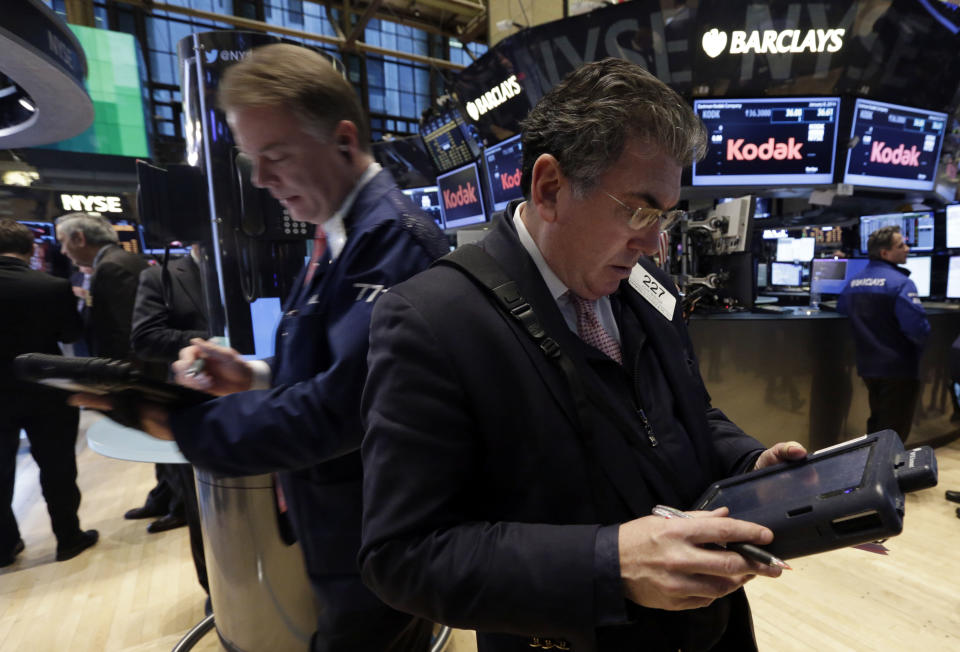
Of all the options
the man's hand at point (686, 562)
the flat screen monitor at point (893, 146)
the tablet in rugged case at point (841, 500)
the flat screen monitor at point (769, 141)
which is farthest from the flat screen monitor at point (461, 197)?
the man's hand at point (686, 562)

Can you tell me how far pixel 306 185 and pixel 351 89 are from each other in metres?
0.28

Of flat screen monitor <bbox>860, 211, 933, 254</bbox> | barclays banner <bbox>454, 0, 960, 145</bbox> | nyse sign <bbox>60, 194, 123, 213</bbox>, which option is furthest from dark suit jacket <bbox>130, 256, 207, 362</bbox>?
flat screen monitor <bbox>860, 211, 933, 254</bbox>

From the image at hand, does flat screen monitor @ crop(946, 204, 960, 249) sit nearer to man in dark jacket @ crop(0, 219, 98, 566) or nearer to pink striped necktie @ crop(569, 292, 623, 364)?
pink striped necktie @ crop(569, 292, 623, 364)

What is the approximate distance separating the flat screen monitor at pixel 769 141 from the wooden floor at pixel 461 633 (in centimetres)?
261

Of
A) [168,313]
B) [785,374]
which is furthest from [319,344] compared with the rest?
[785,374]

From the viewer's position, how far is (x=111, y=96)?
7012 mm

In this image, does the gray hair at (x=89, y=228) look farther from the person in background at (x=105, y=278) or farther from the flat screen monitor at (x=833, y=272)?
the flat screen monitor at (x=833, y=272)

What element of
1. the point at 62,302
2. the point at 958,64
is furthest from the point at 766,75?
the point at 62,302

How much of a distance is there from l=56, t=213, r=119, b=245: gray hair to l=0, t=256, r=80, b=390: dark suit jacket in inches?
15.9

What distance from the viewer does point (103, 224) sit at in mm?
3512

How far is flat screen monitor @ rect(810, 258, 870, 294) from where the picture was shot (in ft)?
19.9

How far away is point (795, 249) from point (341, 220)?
766cm

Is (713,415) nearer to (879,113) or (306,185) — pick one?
(306,185)

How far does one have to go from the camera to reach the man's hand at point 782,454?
2.89ft
